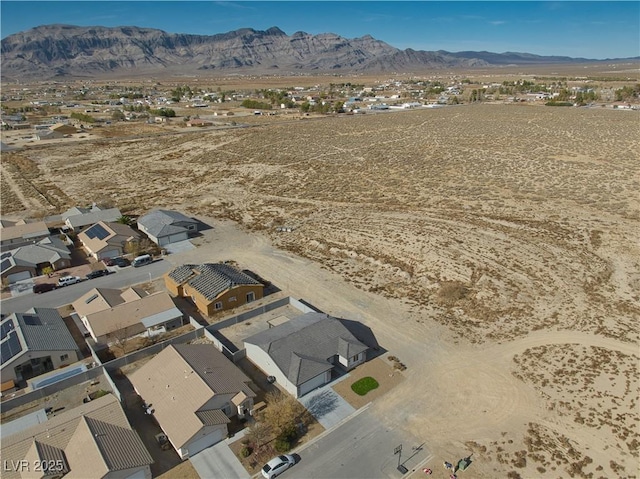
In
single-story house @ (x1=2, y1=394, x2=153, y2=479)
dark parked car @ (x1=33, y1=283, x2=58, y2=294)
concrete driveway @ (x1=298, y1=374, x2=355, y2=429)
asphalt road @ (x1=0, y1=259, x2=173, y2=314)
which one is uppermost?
single-story house @ (x1=2, y1=394, x2=153, y2=479)

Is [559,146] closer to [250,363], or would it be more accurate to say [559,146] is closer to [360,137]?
[360,137]

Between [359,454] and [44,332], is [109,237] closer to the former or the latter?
[44,332]

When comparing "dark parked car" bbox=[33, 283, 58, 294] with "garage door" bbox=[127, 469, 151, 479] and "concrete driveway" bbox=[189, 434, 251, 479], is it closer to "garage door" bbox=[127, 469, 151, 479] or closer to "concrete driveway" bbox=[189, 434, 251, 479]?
"garage door" bbox=[127, 469, 151, 479]

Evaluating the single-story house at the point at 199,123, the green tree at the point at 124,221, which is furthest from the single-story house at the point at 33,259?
the single-story house at the point at 199,123

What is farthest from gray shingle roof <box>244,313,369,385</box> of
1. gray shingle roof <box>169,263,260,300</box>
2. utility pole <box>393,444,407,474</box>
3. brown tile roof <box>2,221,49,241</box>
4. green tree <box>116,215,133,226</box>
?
brown tile roof <box>2,221,49,241</box>

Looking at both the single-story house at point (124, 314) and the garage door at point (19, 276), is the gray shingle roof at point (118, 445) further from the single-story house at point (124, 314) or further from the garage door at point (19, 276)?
the garage door at point (19, 276)

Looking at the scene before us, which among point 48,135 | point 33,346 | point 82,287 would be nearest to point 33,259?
point 82,287

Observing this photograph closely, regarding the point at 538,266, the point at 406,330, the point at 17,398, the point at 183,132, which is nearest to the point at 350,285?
the point at 406,330
